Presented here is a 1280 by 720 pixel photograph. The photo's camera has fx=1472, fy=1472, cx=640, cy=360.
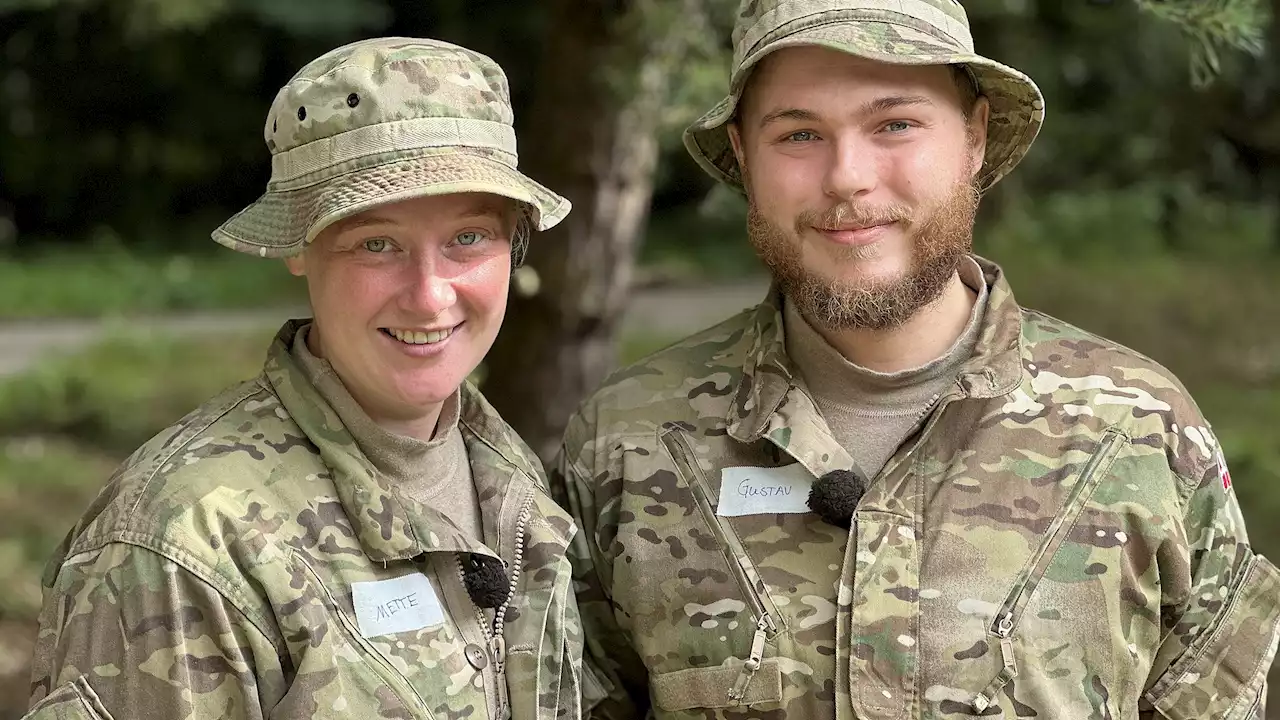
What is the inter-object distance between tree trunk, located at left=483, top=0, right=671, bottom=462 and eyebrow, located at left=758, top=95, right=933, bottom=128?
152 cm

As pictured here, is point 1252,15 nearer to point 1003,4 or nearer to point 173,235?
point 1003,4

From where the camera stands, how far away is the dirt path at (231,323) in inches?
402

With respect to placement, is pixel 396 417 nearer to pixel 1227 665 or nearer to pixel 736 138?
pixel 736 138

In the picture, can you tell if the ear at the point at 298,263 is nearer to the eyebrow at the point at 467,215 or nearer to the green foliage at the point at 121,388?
the eyebrow at the point at 467,215

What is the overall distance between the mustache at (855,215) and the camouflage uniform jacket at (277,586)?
704 millimetres

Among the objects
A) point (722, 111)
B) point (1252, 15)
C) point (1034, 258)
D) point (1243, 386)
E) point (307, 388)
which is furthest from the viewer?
point (1034, 258)

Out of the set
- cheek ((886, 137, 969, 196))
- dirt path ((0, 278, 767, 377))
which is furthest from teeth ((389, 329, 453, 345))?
dirt path ((0, 278, 767, 377))

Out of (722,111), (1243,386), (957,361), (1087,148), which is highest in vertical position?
(722,111)

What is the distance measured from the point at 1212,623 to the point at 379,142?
64.9 inches

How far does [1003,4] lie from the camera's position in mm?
4762

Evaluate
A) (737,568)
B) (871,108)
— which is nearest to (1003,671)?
(737,568)

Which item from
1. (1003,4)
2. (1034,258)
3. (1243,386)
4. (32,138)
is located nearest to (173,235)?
(32,138)

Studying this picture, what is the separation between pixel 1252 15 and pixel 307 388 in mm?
2198

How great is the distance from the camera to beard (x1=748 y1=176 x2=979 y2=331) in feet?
8.46
